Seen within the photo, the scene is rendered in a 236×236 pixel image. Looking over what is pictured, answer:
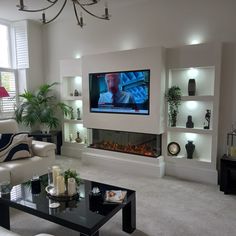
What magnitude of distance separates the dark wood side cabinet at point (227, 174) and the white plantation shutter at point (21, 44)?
4451mm

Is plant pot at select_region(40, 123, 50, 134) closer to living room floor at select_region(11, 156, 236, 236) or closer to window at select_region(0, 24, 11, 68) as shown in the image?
window at select_region(0, 24, 11, 68)

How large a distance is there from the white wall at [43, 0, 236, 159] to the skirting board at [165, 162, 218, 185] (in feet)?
1.49

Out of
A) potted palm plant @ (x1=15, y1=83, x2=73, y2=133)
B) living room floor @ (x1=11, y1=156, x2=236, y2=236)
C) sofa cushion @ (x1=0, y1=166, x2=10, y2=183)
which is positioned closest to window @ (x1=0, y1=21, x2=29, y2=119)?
potted palm plant @ (x1=15, y1=83, x2=73, y2=133)

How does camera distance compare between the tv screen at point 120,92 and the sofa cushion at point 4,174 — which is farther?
the tv screen at point 120,92

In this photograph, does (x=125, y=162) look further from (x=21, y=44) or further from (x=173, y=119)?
(x=21, y=44)

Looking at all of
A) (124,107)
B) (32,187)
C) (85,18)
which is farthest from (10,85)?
(32,187)

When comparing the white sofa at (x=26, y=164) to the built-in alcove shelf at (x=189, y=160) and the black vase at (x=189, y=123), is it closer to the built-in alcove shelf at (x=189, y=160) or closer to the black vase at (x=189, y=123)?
the built-in alcove shelf at (x=189, y=160)

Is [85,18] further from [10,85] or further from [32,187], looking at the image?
[32,187]

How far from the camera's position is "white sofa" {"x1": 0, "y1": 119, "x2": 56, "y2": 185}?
2975 mm

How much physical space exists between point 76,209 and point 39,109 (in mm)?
3253

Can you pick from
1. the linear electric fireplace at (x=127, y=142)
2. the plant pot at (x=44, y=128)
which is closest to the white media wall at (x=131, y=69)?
the linear electric fireplace at (x=127, y=142)

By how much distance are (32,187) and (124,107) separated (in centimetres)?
219

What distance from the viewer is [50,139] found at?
194 inches

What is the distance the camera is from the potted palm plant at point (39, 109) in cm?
478
